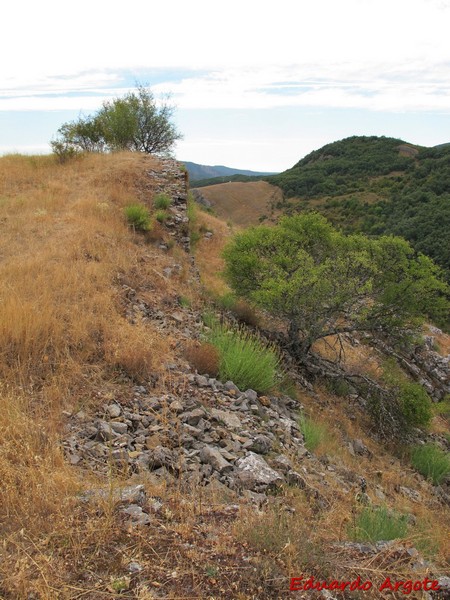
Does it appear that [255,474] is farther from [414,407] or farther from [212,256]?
[212,256]

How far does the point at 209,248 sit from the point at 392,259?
7.97 meters

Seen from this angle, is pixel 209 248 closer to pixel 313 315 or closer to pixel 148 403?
pixel 313 315

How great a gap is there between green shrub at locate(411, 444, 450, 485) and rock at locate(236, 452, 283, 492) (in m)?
4.27

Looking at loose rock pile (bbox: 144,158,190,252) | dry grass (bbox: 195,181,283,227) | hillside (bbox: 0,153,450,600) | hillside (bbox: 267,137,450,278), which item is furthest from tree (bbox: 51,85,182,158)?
dry grass (bbox: 195,181,283,227)

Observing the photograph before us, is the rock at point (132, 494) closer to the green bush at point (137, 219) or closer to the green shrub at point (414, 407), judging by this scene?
the green shrub at point (414, 407)

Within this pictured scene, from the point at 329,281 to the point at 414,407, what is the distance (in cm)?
284

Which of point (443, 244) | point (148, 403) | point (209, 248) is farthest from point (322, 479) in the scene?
point (443, 244)

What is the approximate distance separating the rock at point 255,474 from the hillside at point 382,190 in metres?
30.3

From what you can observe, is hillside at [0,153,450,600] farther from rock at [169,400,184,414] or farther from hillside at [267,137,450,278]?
hillside at [267,137,450,278]

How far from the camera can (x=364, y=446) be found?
20.4 feet

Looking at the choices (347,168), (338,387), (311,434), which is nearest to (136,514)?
(311,434)

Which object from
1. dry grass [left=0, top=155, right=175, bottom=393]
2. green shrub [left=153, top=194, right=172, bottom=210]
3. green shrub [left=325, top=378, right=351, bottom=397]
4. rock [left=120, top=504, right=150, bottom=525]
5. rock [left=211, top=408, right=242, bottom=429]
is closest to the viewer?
rock [left=120, top=504, right=150, bottom=525]

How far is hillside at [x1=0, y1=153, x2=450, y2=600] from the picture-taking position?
216 centimetres

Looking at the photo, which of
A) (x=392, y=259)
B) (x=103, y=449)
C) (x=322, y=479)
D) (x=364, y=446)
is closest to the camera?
(x=103, y=449)
